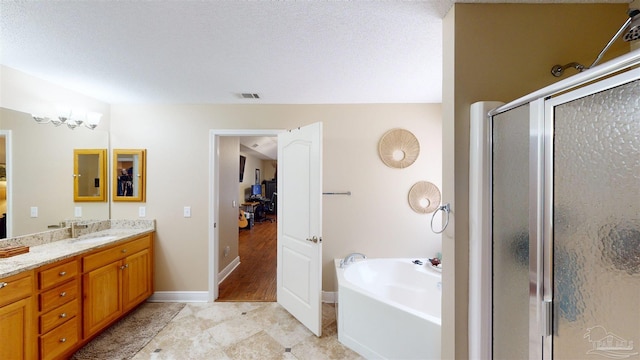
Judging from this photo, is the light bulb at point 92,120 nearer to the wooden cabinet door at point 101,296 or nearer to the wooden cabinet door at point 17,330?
the wooden cabinet door at point 101,296

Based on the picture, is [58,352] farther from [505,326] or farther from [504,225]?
[504,225]

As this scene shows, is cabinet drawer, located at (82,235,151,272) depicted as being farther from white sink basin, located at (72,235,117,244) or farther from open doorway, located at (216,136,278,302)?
open doorway, located at (216,136,278,302)

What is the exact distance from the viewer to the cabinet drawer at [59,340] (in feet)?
5.04

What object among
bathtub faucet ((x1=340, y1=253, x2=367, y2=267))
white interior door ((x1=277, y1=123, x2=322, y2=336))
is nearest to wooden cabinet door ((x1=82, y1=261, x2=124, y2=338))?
white interior door ((x1=277, y1=123, x2=322, y2=336))

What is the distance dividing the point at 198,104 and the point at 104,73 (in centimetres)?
84

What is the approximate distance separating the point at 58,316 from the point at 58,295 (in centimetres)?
15

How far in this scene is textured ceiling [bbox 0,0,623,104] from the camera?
1212 millimetres

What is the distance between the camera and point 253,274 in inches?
135

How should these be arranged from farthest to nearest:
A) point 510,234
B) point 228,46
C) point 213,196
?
point 213,196 → point 228,46 → point 510,234

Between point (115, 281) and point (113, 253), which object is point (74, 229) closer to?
point (113, 253)

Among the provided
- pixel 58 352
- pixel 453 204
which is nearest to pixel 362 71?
pixel 453 204

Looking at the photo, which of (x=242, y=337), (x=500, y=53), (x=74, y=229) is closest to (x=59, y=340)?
(x=74, y=229)

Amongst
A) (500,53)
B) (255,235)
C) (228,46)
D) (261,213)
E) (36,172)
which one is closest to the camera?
(500,53)

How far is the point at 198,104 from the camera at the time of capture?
2654mm
